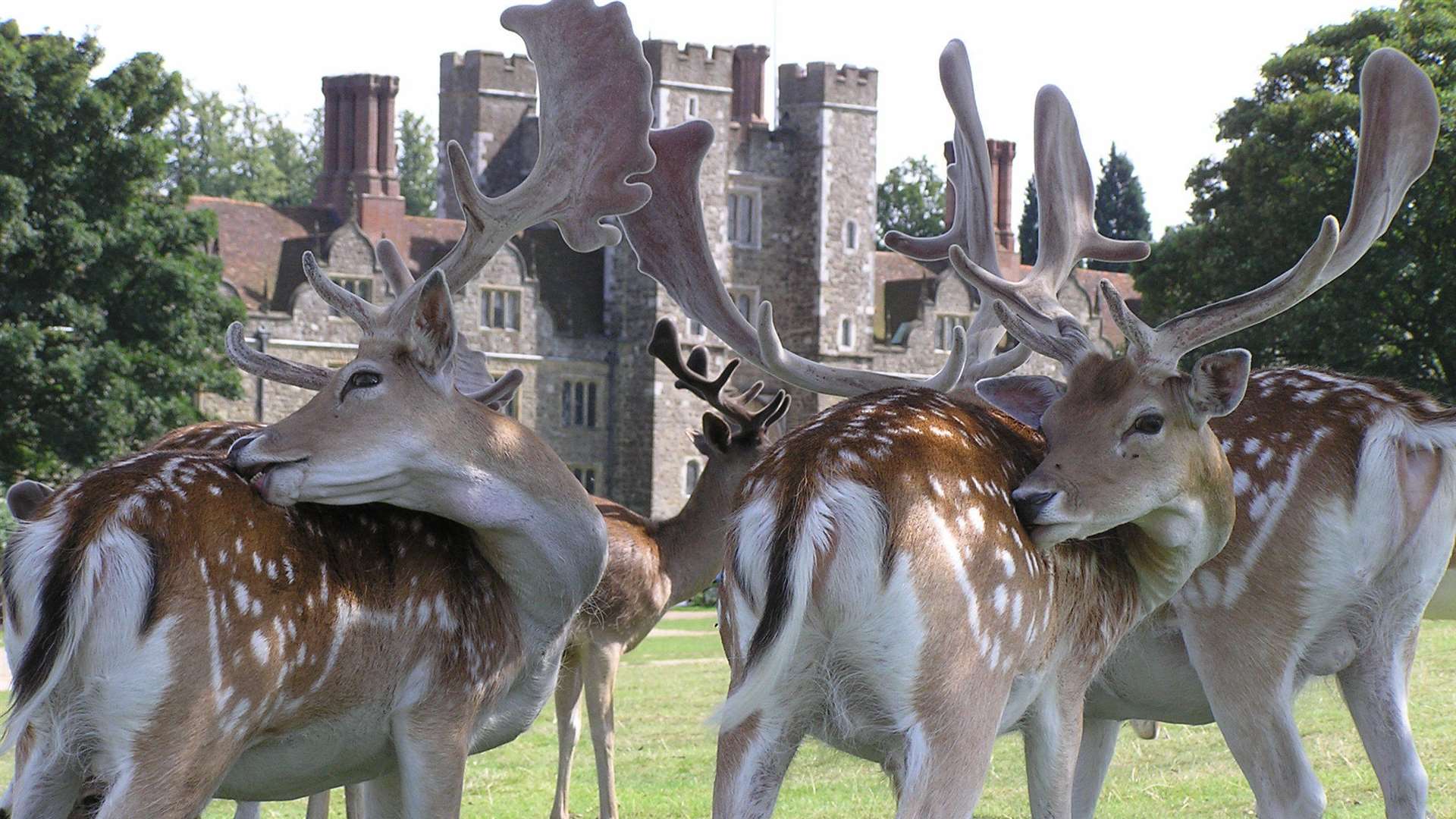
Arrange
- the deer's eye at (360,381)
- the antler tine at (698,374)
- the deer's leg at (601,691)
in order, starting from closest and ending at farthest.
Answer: the deer's eye at (360,381) < the antler tine at (698,374) < the deer's leg at (601,691)

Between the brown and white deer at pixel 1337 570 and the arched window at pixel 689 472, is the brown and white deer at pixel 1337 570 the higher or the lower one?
the higher one

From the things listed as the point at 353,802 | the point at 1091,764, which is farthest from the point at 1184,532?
the point at 353,802

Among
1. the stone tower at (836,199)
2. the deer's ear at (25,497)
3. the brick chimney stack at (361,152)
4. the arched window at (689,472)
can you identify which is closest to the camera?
the deer's ear at (25,497)

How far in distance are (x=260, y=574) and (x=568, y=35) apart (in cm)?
246

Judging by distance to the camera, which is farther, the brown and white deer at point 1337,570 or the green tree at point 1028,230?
the green tree at point 1028,230

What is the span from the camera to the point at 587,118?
5992 mm

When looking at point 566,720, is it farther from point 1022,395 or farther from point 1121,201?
point 1121,201

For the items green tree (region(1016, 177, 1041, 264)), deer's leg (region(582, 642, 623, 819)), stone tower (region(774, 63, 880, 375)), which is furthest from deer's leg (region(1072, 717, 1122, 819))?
green tree (region(1016, 177, 1041, 264))

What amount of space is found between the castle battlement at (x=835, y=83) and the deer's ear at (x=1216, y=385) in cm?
4386

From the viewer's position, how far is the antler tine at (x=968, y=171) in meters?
6.49

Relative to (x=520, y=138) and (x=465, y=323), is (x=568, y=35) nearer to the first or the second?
(x=465, y=323)

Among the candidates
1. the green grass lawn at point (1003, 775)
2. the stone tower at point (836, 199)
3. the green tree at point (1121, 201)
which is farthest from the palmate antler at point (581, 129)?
the green tree at point (1121, 201)

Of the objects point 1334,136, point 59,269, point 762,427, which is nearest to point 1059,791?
point 762,427

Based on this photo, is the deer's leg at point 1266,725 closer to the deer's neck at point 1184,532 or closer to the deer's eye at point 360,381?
the deer's neck at point 1184,532
